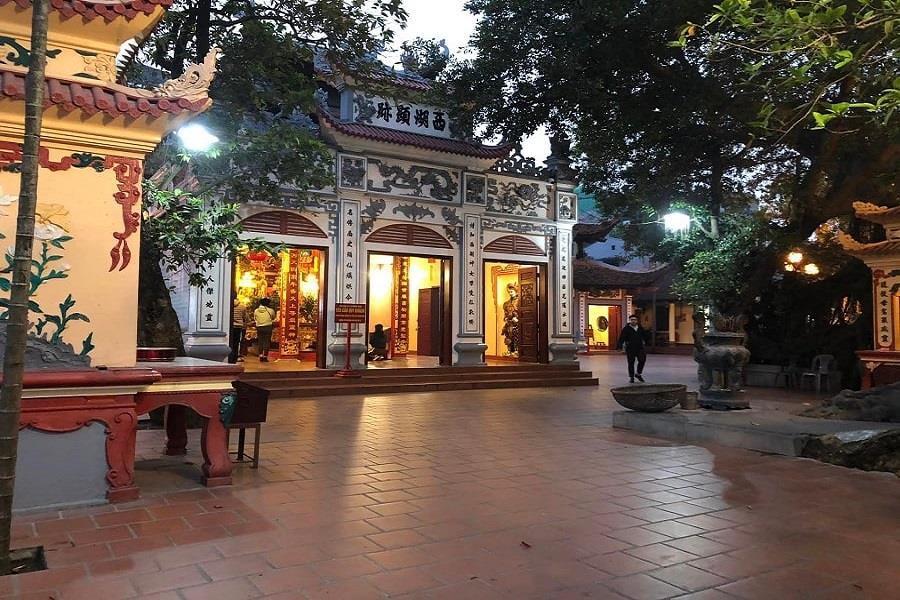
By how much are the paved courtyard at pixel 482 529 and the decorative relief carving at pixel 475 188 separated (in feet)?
27.7

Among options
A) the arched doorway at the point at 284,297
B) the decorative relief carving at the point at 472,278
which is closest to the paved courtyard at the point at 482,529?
the decorative relief carving at the point at 472,278

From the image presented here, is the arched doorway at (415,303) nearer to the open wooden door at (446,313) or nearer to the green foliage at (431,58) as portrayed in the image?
the open wooden door at (446,313)

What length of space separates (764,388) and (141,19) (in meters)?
14.0

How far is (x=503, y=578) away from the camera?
10.7 ft

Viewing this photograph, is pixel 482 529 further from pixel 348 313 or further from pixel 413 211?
pixel 413 211

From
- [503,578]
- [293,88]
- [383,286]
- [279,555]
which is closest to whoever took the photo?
[503,578]

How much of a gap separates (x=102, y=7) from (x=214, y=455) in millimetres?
3301

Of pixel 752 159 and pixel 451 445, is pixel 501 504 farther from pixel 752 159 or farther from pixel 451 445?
pixel 752 159

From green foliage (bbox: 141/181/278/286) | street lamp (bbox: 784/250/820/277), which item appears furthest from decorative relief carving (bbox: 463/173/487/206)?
green foliage (bbox: 141/181/278/286)

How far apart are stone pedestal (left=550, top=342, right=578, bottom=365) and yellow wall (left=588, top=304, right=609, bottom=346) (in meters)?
16.6

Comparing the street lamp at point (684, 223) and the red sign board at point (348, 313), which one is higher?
the street lamp at point (684, 223)

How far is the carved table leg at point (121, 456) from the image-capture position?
15.0ft

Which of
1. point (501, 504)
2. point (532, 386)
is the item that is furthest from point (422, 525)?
point (532, 386)

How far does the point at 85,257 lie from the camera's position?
4590mm
